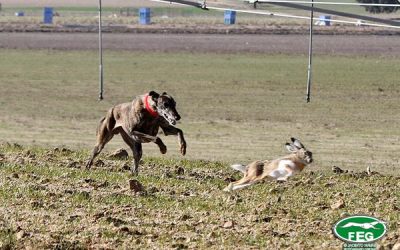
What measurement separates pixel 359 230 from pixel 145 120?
27.3ft

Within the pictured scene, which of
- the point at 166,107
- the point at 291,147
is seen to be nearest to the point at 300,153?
the point at 291,147

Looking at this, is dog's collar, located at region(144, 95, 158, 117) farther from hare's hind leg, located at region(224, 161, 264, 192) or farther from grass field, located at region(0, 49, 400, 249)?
hare's hind leg, located at region(224, 161, 264, 192)

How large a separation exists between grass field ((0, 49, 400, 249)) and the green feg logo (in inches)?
89.5

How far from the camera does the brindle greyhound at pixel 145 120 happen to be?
1429cm

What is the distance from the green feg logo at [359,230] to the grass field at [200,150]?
2274 millimetres

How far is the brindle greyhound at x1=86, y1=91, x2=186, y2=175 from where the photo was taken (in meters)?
14.3

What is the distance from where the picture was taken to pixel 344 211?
35.2ft

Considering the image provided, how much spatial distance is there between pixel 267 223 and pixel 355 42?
38.6m

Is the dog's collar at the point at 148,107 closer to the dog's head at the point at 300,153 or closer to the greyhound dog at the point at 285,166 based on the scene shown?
the greyhound dog at the point at 285,166

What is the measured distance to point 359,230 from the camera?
648 centimetres

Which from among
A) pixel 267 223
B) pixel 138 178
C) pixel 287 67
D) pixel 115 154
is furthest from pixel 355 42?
pixel 267 223

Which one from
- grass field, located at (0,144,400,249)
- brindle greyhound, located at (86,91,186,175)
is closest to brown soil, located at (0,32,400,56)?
brindle greyhound, located at (86,91,186,175)

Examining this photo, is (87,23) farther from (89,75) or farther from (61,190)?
(61,190)

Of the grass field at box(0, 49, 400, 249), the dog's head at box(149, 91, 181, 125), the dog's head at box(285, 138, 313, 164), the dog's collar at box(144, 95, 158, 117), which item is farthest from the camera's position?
the dog's collar at box(144, 95, 158, 117)
